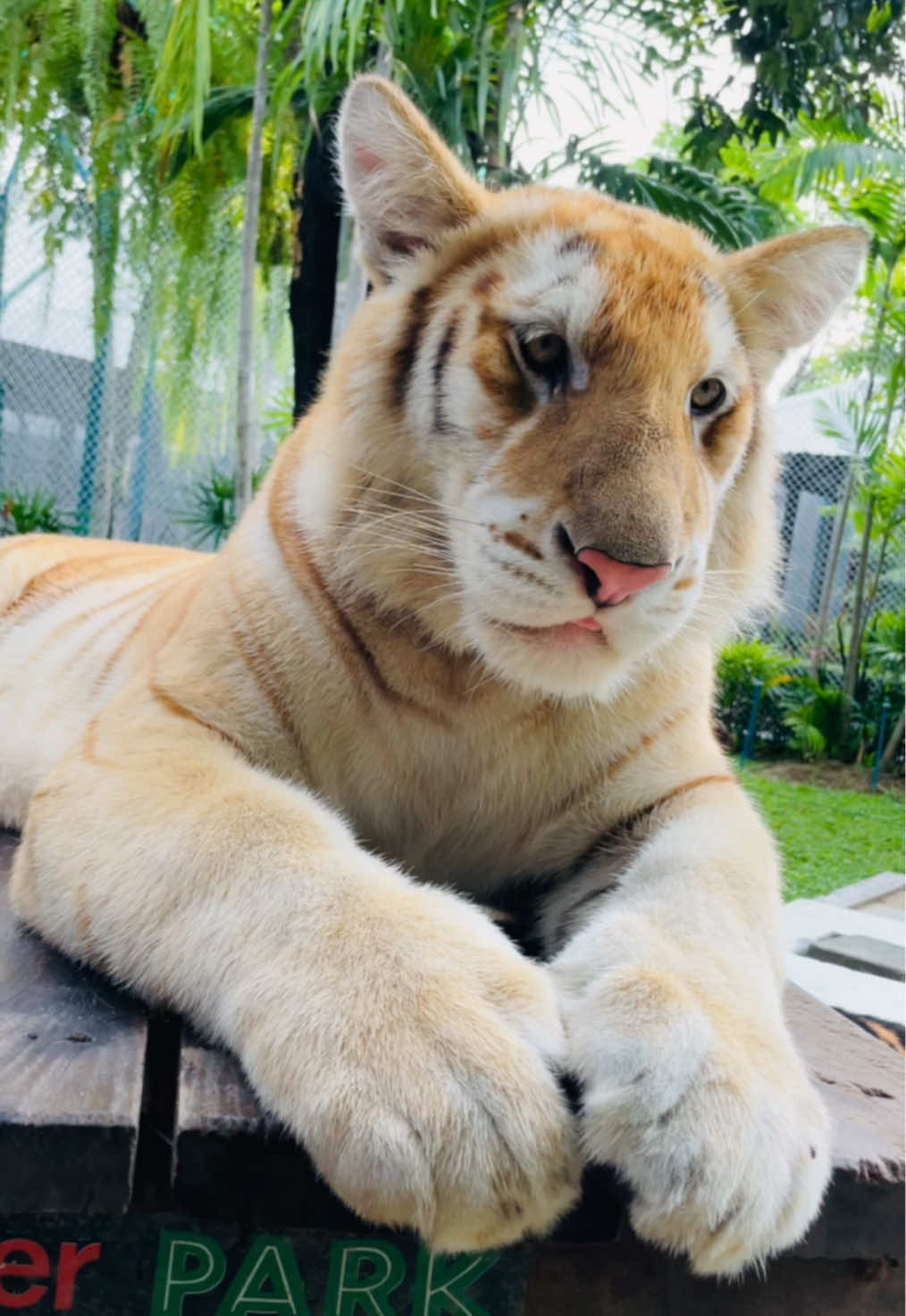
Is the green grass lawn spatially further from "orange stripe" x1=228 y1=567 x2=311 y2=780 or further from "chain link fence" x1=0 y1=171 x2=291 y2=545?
"chain link fence" x1=0 y1=171 x2=291 y2=545

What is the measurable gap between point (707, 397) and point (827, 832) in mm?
4082

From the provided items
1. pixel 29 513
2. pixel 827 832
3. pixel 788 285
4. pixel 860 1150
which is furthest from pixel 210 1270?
pixel 29 513

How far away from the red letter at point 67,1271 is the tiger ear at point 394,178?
106 centimetres

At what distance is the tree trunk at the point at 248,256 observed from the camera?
4.04 metres

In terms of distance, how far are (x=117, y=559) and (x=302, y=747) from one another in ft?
4.13

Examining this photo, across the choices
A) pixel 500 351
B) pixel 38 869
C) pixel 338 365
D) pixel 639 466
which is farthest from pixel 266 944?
pixel 338 365

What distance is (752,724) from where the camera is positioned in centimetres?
623

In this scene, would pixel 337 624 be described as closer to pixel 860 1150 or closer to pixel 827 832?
pixel 860 1150

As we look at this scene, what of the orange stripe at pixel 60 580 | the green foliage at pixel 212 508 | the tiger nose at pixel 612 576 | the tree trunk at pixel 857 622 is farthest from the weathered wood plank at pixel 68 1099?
the tree trunk at pixel 857 622

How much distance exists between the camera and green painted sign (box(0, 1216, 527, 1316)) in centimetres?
83

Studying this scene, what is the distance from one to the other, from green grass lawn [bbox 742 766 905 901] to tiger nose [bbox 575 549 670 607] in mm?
2920

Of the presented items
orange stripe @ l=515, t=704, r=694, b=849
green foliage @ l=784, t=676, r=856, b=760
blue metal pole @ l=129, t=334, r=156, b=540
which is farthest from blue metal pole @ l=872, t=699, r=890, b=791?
orange stripe @ l=515, t=704, r=694, b=849

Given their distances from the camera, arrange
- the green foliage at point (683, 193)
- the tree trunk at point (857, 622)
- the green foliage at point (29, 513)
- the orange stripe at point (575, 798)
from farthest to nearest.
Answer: the tree trunk at point (857, 622)
the green foliage at point (29, 513)
the green foliage at point (683, 193)
the orange stripe at point (575, 798)

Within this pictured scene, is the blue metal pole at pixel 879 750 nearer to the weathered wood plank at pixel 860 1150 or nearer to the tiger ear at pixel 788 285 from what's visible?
the tiger ear at pixel 788 285
